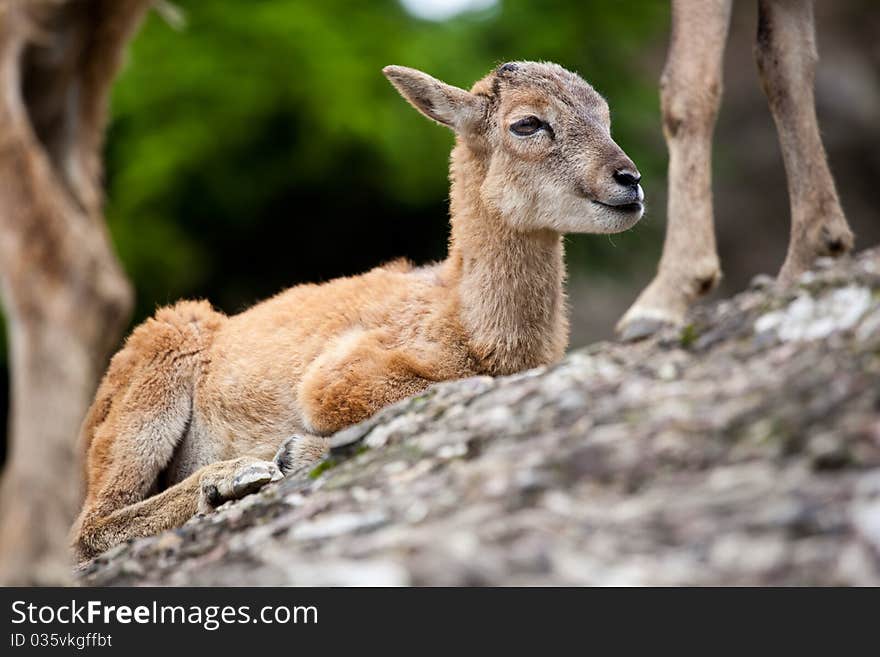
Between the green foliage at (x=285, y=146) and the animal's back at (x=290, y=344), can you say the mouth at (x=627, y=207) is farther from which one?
the green foliage at (x=285, y=146)

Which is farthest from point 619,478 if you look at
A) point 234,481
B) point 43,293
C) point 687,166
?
point 234,481

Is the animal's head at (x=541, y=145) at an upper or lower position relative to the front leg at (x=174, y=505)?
upper

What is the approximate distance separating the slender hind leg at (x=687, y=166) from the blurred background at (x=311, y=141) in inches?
435

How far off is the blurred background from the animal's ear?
967 cm

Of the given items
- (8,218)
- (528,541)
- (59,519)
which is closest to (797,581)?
(528,541)

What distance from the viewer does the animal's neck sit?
26.3 feet

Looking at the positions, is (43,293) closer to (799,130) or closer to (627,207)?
(627,207)

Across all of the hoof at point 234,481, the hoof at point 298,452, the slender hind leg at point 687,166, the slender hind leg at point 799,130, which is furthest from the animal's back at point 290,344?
the slender hind leg at point 799,130

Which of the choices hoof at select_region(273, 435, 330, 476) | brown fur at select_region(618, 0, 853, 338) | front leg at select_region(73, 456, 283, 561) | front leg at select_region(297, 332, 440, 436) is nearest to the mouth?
brown fur at select_region(618, 0, 853, 338)

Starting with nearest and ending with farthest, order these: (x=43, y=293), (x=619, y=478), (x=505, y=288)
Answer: (x=43, y=293) < (x=619, y=478) < (x=505, y=288)

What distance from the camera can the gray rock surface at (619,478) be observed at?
4.42m

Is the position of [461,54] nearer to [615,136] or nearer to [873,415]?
[615,136]

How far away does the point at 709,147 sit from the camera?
715cm

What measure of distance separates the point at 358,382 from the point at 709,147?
2.43 metres
